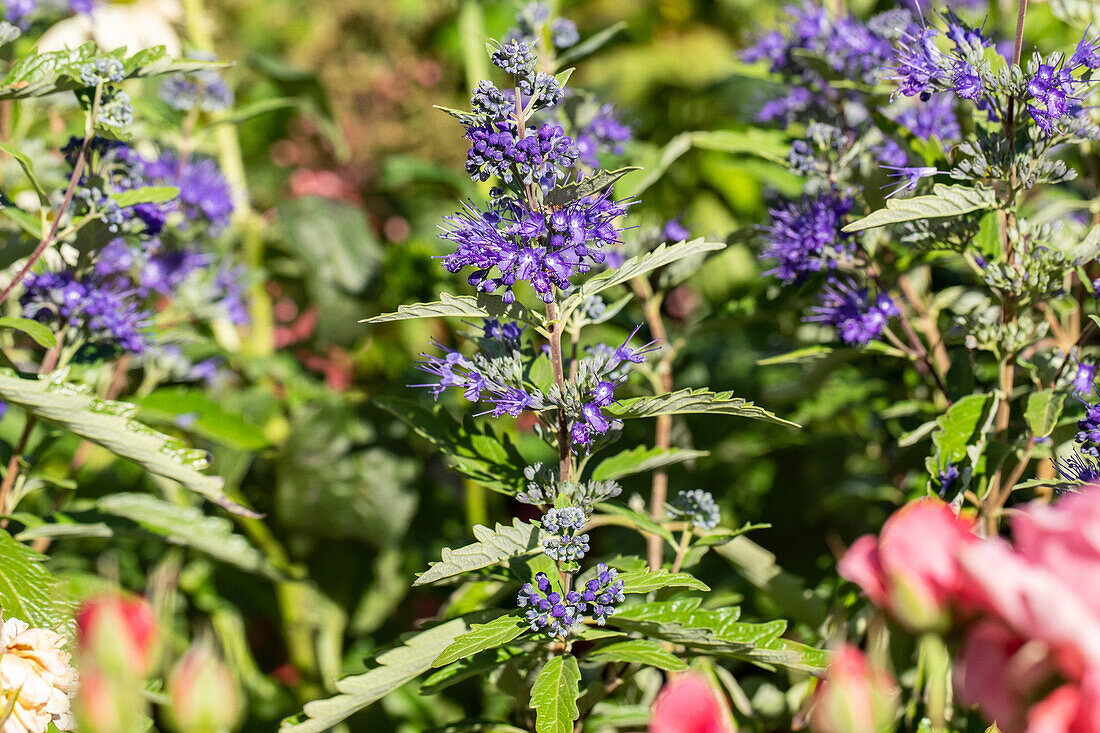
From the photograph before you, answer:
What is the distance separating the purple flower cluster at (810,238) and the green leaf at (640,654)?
15.7 inches

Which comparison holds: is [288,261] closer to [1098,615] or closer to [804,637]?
[804,637]

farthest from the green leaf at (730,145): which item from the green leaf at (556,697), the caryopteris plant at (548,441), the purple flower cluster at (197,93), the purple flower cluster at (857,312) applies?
the purple flower cluster at (197,93)

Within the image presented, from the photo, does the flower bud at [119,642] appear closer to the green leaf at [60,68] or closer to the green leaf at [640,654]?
the green leaf at [640,654]

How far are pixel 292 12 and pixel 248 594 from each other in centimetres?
246

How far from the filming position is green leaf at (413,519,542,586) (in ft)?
2.07

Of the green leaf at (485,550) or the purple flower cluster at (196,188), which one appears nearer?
the green leaf at (485,550)

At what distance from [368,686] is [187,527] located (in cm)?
33

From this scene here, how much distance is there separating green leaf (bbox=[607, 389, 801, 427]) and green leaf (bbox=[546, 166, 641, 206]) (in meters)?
0.16

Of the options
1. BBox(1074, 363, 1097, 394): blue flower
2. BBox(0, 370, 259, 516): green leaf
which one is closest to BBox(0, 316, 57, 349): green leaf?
BBox(0, 370, 259, 516): green leaf

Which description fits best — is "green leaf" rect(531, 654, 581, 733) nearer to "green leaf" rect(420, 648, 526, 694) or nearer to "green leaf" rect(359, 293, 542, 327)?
"green leaf" rect(420, 648, 526, 694)

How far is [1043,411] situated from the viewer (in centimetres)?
76

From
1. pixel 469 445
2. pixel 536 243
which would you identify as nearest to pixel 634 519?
pixel 469 445

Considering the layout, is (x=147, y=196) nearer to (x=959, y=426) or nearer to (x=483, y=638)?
(x=483, y=638)

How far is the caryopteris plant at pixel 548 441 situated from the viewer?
0.64 meters
